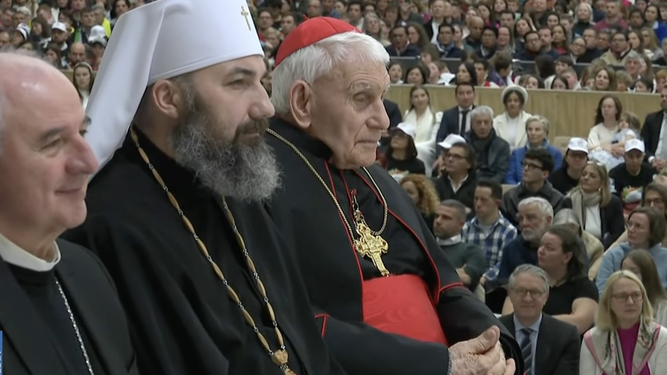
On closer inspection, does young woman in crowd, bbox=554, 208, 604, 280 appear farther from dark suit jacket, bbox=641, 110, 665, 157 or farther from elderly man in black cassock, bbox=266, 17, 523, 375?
elderly man in black cassock, bbox=266, 17, 523, 375

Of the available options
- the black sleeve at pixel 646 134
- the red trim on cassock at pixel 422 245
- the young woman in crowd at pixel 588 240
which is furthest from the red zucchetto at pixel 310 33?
the black sleeve at pixel 646 134

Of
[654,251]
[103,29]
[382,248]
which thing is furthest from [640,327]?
[103,29]

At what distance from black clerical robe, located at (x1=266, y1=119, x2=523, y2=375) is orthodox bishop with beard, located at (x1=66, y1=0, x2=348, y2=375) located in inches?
7.9

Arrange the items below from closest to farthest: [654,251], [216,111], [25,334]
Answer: [25,334]
[216,111]
[654,251]

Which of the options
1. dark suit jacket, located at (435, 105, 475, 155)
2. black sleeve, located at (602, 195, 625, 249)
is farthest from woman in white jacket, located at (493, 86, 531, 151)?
black sleeve, located at (602, 195, 625, 249)

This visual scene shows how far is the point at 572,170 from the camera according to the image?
11.6 meters

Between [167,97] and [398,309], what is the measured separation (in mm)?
1032

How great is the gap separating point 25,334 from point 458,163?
9064 millimetres

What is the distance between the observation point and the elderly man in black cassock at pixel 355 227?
11.9ft

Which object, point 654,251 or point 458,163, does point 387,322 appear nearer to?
point 654,251

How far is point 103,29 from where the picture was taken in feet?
Result: 57.7

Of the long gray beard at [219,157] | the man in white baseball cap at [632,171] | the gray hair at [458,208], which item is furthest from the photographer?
the man in white baseball cap at [632,171]

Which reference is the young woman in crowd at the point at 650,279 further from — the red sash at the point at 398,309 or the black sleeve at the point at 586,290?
the red sash at the point at 398,309

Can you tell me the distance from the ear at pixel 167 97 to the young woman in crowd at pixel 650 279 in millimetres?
5094
